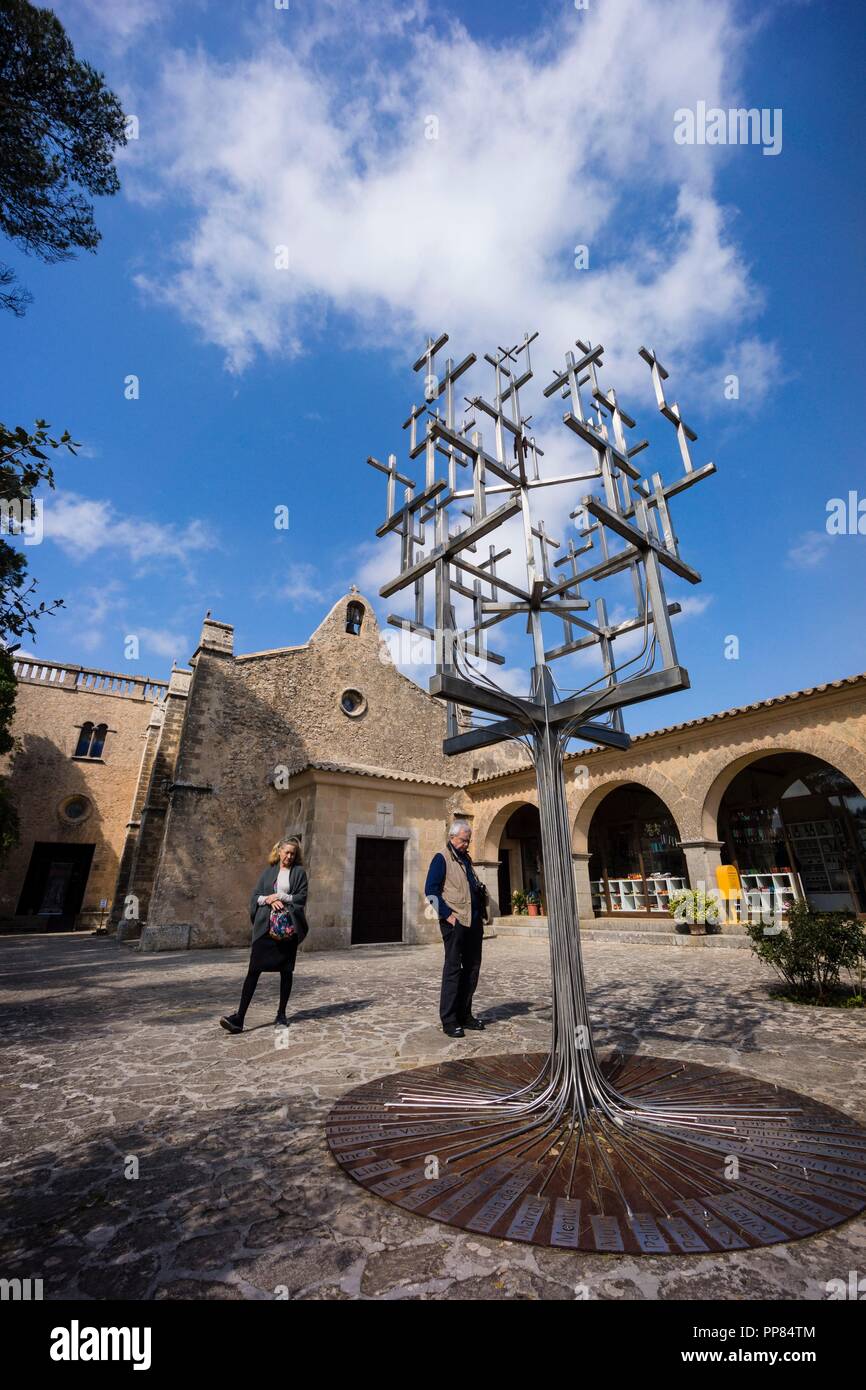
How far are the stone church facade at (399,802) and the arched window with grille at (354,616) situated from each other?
6 cm

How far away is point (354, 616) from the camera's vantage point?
18562 mm

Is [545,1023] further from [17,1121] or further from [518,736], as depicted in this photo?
[17,1121]

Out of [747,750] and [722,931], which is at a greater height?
[747,750]

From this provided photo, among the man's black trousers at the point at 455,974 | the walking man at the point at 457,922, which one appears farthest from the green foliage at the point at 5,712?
the man's black trousers at the point at 455,974

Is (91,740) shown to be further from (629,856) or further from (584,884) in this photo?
(629,856)

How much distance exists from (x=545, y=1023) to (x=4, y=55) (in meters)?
14.2

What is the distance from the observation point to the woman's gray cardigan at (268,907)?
16.8ft

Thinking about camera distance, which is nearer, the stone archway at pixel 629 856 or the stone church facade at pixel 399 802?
the stone church facade at pixel 399 802

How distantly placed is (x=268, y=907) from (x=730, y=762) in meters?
10.6

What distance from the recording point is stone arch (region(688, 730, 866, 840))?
34.4 ft

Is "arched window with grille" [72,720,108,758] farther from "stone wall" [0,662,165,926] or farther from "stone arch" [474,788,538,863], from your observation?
"stone arch" [474,788,538,863]

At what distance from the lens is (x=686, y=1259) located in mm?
1844

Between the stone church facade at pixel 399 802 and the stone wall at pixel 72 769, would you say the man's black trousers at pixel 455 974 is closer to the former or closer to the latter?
the stone church facade at pixel 399 802
